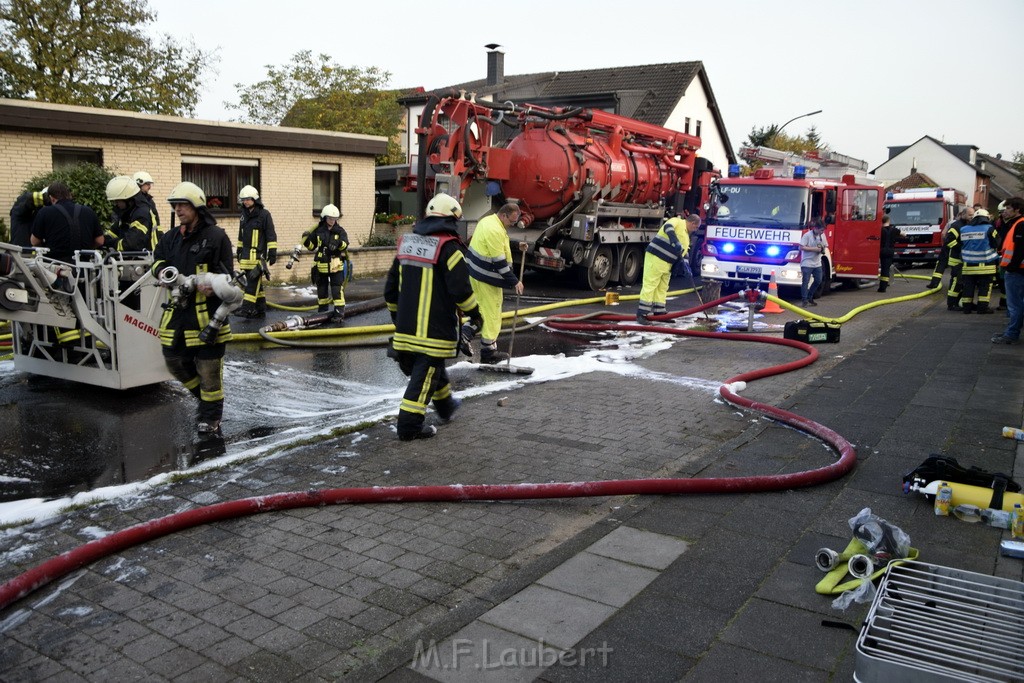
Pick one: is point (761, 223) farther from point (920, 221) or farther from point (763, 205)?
point (920, 221)

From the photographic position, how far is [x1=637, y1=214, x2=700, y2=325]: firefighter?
12133 mm

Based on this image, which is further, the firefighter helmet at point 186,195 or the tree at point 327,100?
the tree at point 327,100

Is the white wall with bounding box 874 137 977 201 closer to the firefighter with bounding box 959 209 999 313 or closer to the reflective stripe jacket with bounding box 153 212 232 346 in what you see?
the firefighter with bounding box 959 209 999 313

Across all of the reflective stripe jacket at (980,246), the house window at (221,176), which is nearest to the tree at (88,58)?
the house window at (221,176)

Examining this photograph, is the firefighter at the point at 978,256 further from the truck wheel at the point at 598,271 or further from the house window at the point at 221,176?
the house window at the point at 221,176

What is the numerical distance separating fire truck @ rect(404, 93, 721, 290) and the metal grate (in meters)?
12.3

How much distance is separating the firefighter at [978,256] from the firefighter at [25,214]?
13233mm

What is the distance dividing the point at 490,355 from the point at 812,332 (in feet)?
13.7

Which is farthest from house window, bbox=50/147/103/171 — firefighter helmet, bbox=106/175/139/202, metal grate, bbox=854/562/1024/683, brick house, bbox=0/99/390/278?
metal grate, bbox=854/562/1024/683

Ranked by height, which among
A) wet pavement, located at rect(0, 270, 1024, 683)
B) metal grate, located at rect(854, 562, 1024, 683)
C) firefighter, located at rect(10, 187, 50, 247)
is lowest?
wet pavement, located at rect(0, 270, 1024, 683)

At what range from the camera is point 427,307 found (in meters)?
6.20

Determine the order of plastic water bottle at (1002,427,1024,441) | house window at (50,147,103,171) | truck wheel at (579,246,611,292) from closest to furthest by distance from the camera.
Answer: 1. plastic water bottle at (1002,427,1024,441)
2. house window at (50,147,103,171)
3. truck wheel at (579,246,611,292)

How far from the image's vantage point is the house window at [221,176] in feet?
58.3

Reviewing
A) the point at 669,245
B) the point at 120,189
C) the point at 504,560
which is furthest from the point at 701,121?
the point at 504,560
